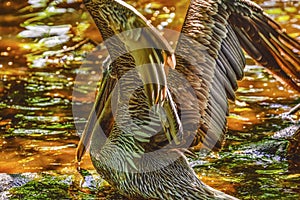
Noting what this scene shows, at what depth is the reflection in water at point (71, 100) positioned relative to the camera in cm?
536

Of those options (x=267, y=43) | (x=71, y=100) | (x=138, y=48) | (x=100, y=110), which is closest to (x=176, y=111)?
(x=100, y=110)

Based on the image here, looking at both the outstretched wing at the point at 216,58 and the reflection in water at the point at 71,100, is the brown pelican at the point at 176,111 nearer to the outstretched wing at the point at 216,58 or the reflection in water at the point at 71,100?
the outstretched wing at the point at 216,58

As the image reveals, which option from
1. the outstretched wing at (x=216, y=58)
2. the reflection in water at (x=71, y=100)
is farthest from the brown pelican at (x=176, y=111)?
the reflection in water at (x=71, y=100)

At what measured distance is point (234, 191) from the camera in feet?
16.2

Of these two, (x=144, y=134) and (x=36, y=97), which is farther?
Result: (x=36, y=97)

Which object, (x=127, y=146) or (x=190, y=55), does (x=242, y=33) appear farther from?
(x=127, y=146)

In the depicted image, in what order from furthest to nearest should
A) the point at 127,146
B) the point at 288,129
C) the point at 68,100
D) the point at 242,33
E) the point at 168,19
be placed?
the point at 168,19, the point at 68,100, the point at 288,129, the point at 242,33, the point at 127,146

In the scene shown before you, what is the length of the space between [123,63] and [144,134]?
534mm

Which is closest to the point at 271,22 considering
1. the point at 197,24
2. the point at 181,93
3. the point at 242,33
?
the point at 242,33

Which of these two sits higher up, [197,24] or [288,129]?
[197,24]

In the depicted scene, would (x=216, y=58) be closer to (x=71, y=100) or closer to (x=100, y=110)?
(x=100, y=110)

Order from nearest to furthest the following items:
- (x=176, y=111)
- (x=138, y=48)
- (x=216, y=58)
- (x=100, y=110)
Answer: (x=138, y=48) < (x=176, y=111) < (x=216, y=58) < (x=100, y=110)

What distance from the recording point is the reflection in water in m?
5.36

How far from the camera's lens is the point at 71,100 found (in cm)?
707
